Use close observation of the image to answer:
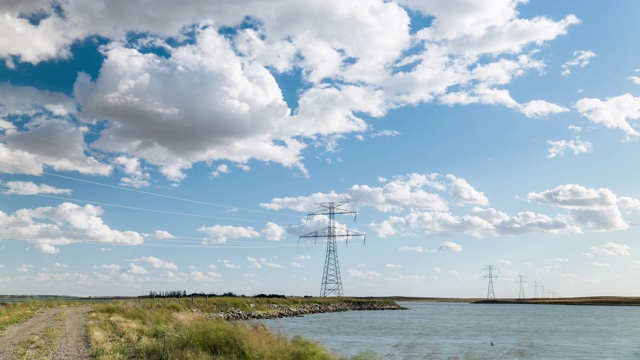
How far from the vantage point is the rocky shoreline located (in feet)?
229

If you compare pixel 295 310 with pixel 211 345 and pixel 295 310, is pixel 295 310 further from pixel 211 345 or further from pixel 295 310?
pixel 211 345

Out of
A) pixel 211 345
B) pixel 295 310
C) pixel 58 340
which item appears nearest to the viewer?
pixel 211 345

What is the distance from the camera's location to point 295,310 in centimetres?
9650

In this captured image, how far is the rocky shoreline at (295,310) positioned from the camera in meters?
69.9

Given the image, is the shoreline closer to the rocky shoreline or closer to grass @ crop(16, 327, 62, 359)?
the rocky shoreline

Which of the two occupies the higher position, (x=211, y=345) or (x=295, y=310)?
(x=211, y=345)

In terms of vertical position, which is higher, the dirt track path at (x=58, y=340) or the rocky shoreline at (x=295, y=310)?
the dirt track path at (x=58, y=340)

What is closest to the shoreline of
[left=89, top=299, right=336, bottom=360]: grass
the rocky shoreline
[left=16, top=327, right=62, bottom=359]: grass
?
the rocky shoreline

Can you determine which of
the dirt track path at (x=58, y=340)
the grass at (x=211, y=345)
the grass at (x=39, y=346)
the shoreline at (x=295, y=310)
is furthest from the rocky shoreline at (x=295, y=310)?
the grass at (x=211, y=345)

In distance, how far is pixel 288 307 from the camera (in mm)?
98500

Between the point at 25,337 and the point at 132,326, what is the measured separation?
645 centimetres

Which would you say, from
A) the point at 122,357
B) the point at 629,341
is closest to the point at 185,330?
the point at 122,357

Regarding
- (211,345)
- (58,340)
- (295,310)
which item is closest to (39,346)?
(58,340)

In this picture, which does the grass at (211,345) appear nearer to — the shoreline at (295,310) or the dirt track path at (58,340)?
the dirt track path at (58,340)
